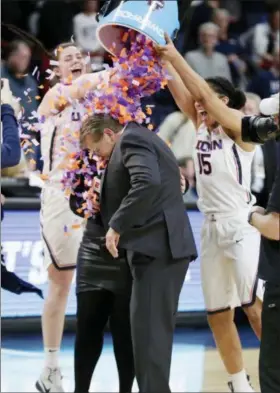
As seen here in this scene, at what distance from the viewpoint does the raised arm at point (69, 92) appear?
5.09 m

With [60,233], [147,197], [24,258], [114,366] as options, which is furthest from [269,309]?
[24,258]

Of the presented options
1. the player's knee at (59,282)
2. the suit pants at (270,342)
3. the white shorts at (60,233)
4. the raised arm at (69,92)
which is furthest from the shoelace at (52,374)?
the suit pants at (270,342)

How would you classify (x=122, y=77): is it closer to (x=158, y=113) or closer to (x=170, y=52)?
(x=170, y=52)

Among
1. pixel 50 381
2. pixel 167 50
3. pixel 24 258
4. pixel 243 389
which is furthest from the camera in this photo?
pixel 24 258

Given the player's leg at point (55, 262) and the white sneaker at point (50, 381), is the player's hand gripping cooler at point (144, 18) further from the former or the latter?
the white sneaker at point (50, 381)

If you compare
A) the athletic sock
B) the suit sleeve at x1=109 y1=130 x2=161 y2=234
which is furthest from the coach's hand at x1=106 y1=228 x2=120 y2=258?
the athletic sock

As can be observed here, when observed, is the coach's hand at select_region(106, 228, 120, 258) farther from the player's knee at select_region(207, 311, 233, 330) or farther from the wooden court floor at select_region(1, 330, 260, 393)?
the wooden court floor at select_region(1, 330, 260, 393)

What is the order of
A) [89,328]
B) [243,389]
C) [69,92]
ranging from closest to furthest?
[89,328] < [69,92] < [243,389]

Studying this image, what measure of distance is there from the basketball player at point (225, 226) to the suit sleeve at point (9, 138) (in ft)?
2.99

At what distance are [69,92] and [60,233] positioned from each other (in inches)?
35.1

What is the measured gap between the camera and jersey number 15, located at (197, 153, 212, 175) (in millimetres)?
5539

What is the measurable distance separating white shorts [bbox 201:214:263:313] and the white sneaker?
3.13 ft

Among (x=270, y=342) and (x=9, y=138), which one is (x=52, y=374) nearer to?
(x=9, y=138)

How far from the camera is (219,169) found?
218 inches
